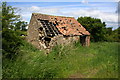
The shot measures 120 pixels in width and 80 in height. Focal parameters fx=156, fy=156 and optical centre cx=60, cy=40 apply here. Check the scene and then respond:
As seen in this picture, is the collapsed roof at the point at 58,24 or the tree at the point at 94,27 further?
the tree at the point at 94,27

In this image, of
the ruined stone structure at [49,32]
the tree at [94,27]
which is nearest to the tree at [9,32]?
the ruined stone structure at [49,32]

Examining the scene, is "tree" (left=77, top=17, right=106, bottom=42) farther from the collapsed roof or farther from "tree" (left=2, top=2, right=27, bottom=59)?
"tree" (left=2, top=2, right=27, bottom=59)

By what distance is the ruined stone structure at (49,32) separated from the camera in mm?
15016

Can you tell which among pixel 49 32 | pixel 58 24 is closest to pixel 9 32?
pixel 49 32

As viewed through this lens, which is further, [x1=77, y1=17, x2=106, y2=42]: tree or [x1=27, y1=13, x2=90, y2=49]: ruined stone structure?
[x1=77, y1=17, x2=106, y2=42]: tree

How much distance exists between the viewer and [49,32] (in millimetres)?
15430

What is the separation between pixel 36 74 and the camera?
6602 millimetres

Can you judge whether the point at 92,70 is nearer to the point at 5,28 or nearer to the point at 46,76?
the point at 46,76

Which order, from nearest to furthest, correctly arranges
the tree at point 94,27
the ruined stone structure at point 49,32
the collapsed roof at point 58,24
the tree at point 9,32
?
the tree at point 9,32 → the ruined stone structure at point 49,32 → the collapsed roof at point 58,24 → the tree at point 94,27

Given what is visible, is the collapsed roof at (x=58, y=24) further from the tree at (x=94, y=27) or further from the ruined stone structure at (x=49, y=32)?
the tree at (x=94, y=27)

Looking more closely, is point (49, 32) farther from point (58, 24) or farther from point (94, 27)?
point (94, 27)

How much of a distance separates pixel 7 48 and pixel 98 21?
17.4 meters

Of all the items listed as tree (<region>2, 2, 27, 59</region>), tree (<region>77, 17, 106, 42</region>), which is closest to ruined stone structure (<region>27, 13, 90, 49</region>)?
tree (<region>77, 17, 106, 42</region>)

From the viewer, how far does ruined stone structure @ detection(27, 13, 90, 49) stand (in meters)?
15.0
